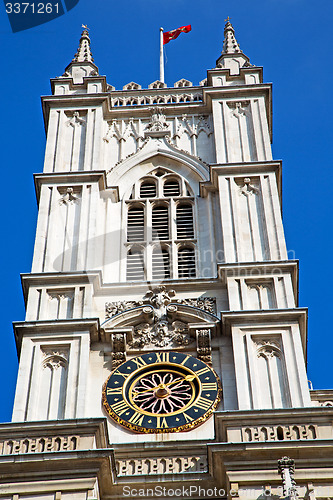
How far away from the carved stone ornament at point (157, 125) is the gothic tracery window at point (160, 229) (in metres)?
1.74

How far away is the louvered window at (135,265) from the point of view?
3559cm

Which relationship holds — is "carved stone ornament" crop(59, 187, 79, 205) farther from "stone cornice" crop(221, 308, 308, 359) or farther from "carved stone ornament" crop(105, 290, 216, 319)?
"stone cornice" crop(221, 308, 308, 359)

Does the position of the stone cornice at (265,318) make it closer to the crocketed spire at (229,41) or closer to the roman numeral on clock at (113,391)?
the roman numeral on clock at (113,391)

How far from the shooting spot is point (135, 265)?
35969mm

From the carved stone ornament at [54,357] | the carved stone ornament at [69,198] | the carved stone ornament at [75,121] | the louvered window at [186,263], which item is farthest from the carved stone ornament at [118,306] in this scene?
the carved stone ornament at [75,121]

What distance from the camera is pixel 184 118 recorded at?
41906 millimetres

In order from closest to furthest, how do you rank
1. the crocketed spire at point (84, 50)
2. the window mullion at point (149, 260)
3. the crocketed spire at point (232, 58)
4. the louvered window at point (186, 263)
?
the window mullion at point (149, 260) < the louvered window at point (186, 263) < the crocketed spire at point (232, 58) < the crocketed spire at point (84, 50)

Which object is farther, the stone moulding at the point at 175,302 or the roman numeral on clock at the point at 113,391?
the stone moulding at the point at 175,302

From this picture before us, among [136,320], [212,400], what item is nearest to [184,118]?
[136,320]

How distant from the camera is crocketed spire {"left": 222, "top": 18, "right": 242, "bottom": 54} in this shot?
4578 centimetres

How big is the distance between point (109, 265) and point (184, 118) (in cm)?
812

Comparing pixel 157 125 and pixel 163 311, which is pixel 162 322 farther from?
pixel 157 125

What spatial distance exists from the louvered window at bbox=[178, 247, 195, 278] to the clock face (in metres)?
4.32

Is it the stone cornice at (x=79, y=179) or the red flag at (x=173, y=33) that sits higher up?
the red flag at (x=173, y=33)
